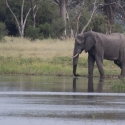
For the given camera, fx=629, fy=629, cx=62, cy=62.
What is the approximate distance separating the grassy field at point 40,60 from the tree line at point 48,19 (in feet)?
25.9

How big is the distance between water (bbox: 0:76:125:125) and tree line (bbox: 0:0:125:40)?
21.4m

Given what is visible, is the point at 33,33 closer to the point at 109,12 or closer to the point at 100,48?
the point at 109,12

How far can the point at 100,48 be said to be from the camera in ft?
80.7

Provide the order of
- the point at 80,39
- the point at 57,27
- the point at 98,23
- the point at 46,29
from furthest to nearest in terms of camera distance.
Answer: the point at 98,23 < the point at 57,27 < the point at 46,29 < the point at 80,39

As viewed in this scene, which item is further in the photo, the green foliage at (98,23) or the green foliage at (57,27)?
the green foliage at (98,23)

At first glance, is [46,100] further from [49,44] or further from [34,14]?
[34,14]

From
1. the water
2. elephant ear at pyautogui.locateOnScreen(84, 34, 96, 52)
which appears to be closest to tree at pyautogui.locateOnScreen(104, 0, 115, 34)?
elephant ear at pyautogui.locateOnScreen(84, 34, 96, 52)

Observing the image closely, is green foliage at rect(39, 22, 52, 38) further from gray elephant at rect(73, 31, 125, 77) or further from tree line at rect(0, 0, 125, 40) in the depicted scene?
gray elephant at rect(73, 31, 125, 77)

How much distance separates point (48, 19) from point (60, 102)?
33.0m

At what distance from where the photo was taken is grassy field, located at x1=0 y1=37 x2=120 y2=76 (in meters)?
24.8

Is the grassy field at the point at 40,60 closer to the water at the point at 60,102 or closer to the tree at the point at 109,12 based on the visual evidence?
the water at the point at 60,102

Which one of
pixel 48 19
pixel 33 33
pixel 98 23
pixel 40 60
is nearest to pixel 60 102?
pixel 40 60

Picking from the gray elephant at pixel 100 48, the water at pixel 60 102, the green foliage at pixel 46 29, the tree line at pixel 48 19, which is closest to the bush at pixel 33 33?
the tree line at pixel 48 19

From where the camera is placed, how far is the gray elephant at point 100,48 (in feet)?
79.8
